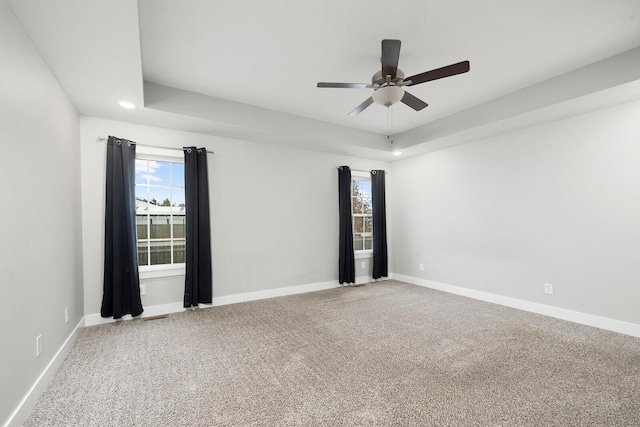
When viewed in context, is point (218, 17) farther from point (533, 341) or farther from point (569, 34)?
point (533, 341)

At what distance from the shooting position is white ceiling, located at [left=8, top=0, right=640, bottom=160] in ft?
6.66

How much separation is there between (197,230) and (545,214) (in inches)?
176

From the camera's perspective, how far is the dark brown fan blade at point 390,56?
2049 mm

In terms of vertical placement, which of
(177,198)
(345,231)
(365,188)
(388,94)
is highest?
(388,94)

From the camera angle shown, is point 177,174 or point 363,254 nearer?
point 177,174

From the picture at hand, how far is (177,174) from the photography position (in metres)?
3.95

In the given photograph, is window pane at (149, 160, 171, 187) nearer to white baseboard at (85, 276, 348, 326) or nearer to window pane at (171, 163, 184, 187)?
window pane at (171, 163, 184, 187)

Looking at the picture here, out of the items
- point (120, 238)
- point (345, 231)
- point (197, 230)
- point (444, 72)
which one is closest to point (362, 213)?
point (345, 231)

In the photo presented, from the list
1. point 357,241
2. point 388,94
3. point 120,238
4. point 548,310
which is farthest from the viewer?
point 357,241

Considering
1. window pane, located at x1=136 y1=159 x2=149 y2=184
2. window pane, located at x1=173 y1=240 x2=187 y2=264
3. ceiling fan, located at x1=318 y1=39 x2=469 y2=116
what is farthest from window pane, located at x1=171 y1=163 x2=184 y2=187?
ceiling fan, located at x1=318 y1=39 x2=469 y2=116

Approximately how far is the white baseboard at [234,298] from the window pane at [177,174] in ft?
5.23

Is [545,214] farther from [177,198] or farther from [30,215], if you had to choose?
[30,215]

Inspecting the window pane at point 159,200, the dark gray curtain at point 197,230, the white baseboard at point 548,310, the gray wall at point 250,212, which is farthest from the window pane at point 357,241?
the window pane at point 159,200

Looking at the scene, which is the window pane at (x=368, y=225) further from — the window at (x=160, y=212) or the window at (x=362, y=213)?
Answer: the window at (x=160, y=212)
